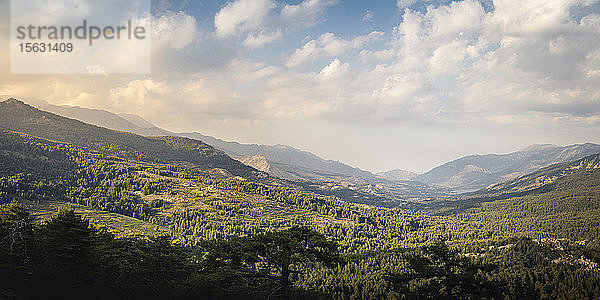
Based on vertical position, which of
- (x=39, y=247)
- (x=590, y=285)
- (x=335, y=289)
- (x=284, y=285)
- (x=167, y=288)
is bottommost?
(x=590, y=285)

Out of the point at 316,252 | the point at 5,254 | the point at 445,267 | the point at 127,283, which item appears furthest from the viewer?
the point at 127,283

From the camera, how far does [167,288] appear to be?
43250mm

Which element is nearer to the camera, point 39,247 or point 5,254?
point 5,254

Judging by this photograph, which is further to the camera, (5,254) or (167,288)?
(167,288)

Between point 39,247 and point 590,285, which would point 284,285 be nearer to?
point 39,247

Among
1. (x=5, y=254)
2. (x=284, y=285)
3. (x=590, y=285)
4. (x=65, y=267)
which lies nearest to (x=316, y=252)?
(x=284, y=285)

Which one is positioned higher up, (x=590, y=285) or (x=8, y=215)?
(x=8, y=215)

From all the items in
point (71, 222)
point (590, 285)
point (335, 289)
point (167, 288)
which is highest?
point (71, 222)

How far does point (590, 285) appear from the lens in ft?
551

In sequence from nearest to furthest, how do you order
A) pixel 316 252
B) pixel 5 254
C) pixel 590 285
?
pixel 316 252
pixel 5 254
pixel 590 285

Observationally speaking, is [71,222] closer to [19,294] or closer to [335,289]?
[19,294]

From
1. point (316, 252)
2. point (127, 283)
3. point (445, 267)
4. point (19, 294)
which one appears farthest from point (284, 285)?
point (19, 294)

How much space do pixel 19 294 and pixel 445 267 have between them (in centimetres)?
5184

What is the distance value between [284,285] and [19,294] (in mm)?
33136
